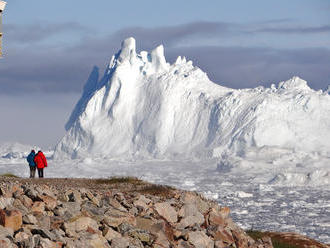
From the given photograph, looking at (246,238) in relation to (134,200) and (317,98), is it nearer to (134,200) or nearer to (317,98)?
(134,200)

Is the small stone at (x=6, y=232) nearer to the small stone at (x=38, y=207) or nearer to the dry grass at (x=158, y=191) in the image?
the small stone at (x=38, y=207)

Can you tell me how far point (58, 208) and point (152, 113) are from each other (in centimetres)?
15828

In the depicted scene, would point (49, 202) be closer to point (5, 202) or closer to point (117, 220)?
point (5, 202)

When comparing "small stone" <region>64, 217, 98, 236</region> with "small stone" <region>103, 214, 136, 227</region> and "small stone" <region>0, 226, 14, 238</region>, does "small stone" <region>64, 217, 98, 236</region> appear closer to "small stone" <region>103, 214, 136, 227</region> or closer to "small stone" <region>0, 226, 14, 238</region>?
"small stone" <region>103, 214, 136, 227</region>

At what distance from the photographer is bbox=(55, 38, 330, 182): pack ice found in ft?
561

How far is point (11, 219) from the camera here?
15172 millimetres

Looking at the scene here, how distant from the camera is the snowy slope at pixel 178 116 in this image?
17062cm

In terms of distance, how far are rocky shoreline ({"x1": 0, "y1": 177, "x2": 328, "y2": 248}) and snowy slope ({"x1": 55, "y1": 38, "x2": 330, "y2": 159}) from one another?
5682 inches

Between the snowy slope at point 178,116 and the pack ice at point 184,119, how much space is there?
8.5 inches

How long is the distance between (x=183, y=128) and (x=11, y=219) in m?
165

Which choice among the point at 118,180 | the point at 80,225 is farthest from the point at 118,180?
the point at 80,225

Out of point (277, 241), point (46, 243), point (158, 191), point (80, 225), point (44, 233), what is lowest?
point (46, 243)

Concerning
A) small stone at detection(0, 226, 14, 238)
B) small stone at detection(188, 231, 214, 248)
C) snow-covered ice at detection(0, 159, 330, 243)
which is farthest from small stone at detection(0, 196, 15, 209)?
snow-covered ice at detection(0, 159, 330, 243)

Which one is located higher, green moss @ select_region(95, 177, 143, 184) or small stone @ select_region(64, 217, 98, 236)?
green moss @ select_region(95, 177, 143, 184)
